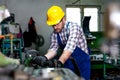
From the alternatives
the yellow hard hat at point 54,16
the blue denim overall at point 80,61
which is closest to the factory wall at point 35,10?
the blue denim overall at point 80,61

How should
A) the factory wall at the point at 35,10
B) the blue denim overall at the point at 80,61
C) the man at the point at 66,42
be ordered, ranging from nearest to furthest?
the man at the point at 66,42 < the blue denim overall at the point at 80,61 < the factory wall at the point at 35,10

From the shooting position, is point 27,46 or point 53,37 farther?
point 27,46

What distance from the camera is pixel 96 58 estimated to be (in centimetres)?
489

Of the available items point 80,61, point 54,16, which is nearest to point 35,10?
point 80,61

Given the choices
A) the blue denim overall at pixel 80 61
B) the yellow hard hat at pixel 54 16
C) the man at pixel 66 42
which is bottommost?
the blue denim overall at pixel 80 61

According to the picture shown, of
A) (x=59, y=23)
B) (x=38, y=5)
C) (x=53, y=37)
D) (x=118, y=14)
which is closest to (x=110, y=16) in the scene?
(x=118, y=14)

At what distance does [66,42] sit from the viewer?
7.48ft

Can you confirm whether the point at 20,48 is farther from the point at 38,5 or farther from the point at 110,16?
the point at 110,16

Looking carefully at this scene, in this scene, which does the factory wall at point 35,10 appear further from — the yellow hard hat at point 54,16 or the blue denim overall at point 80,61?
the yellow hard hat at point 54,16

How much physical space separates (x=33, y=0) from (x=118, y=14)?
640 cm

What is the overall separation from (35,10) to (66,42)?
4.85 m

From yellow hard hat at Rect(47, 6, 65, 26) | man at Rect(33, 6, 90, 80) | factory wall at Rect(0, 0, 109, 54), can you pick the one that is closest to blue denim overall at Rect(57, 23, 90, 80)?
man at Rect(33, 6, 90, 80)

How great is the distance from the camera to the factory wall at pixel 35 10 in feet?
22.7

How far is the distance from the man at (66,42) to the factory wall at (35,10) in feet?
15.3
